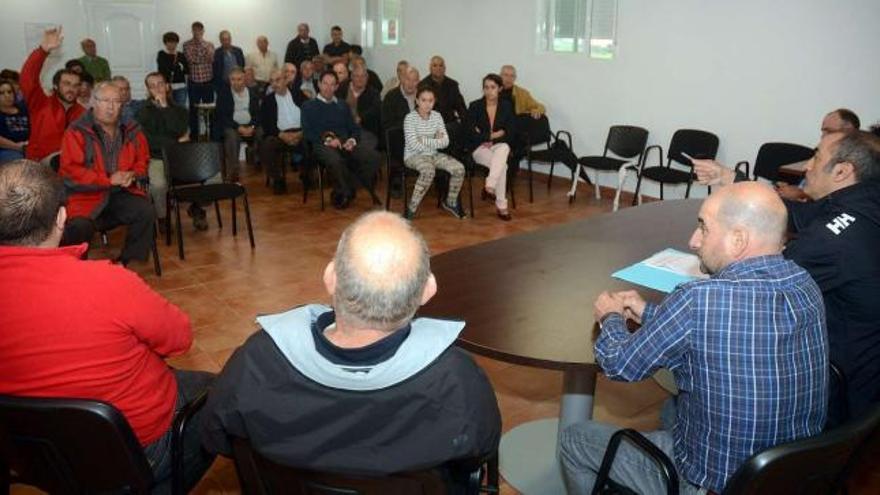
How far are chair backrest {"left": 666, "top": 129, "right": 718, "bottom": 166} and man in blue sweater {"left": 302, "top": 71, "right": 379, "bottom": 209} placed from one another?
275cm

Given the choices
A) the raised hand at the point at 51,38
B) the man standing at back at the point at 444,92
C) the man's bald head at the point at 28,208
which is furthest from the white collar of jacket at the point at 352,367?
the man standing at back at the point at 444,92

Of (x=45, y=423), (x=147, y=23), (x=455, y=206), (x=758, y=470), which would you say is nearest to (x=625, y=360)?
(x=758, y=470)

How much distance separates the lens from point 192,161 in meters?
5.32

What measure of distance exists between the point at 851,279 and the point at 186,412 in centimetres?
193

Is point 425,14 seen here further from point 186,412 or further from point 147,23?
point 186,412

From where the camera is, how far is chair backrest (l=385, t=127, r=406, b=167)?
241 inches

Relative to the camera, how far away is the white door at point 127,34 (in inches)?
384

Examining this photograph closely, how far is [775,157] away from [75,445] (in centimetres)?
546

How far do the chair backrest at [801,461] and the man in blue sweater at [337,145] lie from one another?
543 cm

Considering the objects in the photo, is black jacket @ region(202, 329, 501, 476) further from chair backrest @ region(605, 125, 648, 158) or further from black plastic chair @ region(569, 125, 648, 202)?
chair backrest @ region(605, 125, 648, 158)

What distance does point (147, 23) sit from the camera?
1002 cm

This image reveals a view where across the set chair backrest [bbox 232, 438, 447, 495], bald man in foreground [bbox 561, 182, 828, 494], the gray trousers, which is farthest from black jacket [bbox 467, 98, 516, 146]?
chair backrest [bbox 232, 438, 447, 495]

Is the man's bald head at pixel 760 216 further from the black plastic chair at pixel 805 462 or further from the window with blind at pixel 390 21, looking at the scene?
the window with blind at pixel 390 21

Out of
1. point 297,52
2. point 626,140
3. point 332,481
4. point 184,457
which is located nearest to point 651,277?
point 332,481
